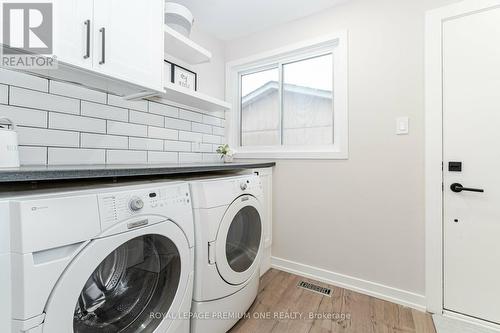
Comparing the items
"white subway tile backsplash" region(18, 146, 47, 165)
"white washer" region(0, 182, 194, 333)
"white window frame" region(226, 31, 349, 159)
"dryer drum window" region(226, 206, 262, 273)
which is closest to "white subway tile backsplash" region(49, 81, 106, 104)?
"white subway tile backsplash" region(18, 146, 47, 165)

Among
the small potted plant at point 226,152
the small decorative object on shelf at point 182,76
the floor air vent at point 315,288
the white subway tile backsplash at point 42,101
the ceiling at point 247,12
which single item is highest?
the ceiling at point 247,12

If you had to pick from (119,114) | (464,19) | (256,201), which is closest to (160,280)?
(256,201)

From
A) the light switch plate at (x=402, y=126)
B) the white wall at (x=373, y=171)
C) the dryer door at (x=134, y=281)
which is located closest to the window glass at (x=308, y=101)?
the white wall at (x=373, y=171)

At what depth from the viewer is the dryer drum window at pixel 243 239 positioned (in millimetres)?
1371

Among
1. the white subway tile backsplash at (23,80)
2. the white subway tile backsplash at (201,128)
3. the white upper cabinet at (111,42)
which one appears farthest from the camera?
the white subway tile backsplash at (201,128)

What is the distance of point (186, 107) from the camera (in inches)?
80.9

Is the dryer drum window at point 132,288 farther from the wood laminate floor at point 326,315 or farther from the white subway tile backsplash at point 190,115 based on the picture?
the white subway tile backsplash at point 190,115

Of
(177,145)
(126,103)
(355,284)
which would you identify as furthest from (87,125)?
(355,284)

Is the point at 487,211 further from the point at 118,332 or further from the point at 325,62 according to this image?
the point at 118,332

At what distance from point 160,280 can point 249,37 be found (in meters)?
2.28

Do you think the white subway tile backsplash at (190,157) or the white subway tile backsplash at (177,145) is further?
the white subway tile backsplash at (190,157)

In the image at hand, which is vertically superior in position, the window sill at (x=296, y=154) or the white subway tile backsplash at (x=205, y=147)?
the white subway tile backsplash at (x=205, y=147)

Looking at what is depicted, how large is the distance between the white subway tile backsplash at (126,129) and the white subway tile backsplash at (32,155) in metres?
0.37

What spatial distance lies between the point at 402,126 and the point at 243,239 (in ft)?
4.36
